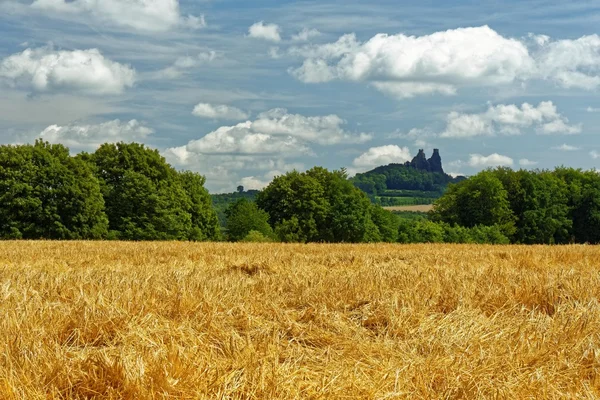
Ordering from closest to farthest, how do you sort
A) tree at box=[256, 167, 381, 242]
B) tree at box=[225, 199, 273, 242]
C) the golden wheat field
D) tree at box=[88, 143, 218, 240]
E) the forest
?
the golden wheat field, the forest, tree at box=[88, 143, 218, 240], tree at box=[225, 199, 273, 242], tree at box=[256, 167, 381, 242]

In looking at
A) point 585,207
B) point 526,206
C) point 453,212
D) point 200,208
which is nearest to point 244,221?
point 200,208

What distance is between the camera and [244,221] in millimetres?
71938

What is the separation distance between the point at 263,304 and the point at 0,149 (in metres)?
65.2

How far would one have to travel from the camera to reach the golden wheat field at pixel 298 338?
412 centimetres

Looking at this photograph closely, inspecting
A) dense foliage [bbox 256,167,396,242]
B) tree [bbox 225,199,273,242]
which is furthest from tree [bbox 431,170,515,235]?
tree [bbox 225,199,273,242]

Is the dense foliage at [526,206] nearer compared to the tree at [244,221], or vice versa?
the tree at [244,221]

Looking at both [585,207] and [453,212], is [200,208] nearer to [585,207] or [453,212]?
[453,212]

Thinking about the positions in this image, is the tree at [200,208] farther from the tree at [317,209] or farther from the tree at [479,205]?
the tree at [479,205]

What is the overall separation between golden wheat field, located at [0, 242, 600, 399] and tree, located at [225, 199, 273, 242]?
61916 millimetres

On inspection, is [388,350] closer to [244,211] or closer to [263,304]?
[263,304]

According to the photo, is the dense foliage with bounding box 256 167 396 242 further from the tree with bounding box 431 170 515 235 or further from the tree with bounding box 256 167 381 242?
the tree with bounding box 431 170 515 235

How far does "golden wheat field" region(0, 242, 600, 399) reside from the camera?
4121 millimetres

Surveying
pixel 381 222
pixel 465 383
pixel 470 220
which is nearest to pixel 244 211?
pixel 381 222

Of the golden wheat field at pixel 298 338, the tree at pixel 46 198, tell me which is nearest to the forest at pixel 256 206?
the tree at pixel 46 198
